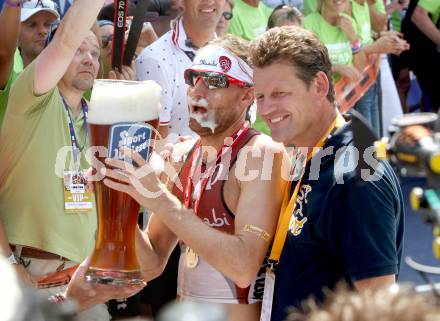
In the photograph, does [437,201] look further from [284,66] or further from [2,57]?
[2,57]

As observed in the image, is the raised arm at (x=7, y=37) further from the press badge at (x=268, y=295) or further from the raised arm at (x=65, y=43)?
the press badge at (x=268, y=295)

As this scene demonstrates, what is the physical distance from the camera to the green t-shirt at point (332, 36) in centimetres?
666

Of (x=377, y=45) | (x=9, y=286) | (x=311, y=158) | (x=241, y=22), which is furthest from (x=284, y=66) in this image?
(x=377, y=45)

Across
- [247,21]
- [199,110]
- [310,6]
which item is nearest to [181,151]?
[199,110]

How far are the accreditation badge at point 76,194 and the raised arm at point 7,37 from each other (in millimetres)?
499

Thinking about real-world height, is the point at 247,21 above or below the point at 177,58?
above

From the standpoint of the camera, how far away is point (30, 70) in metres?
3.46

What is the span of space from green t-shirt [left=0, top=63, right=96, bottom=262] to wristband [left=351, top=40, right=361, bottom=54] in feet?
11.8

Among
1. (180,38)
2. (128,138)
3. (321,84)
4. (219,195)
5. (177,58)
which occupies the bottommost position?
(219,195)

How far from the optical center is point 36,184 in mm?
3664

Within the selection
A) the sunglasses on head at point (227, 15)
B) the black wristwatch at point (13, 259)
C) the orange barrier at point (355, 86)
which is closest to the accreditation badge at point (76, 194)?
the black wristwatch at point (13, 259)

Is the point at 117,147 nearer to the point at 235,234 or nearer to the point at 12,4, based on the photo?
the point at 235,234

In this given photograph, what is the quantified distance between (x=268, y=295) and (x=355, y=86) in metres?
4.09

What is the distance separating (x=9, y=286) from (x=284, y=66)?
5.76ft
